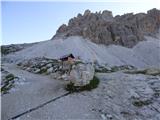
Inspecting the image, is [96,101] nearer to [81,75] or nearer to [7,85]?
[81,75]

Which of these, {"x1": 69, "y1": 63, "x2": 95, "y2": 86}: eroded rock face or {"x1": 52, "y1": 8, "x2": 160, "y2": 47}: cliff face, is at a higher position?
{"x1": 52, "y1": 8, "x2": 160, "y2": 47}: cliff face

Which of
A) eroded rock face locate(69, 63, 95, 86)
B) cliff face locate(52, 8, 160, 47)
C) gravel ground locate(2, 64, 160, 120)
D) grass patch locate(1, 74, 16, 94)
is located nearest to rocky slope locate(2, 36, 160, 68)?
cliff face locate(52, 8, 160, 47)

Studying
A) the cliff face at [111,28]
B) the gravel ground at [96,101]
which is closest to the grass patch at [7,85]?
the gravel ground at [96,101]

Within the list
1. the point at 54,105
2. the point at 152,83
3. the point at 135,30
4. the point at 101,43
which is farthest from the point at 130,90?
the point at 135,30

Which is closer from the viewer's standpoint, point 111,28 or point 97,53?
point 97,53

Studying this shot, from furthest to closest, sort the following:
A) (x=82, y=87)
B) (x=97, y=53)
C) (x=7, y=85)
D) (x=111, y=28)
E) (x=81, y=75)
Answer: (x=111, y=28) → (x=97, y=53) → (x=7, y=85) → (x=81, y=75) → (x=82, y=87)

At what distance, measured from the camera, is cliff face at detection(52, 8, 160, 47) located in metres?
92.6

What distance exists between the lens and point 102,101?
88.9 feet

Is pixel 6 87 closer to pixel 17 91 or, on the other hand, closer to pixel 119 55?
pixel 17 91

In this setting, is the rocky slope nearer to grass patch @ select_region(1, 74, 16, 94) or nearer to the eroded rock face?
grass patch @ select_region(1, 74, 16, 94)

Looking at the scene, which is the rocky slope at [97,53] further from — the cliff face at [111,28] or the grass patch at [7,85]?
the grass patch at [7,85]

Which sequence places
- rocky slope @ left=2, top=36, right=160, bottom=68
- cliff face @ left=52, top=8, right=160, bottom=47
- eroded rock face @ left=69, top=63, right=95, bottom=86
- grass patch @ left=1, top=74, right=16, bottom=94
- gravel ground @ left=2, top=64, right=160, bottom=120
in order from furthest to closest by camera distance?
cliff face @ left=52, top=8, right=160, bottom=47 → rocky slope @ left=2, top=36, right=160, bottom=68 → grass patch @ left=1, top=74, right=16, bottom=94 → eroded rock face @ left=69, top=63, right=95, bottom=86 → gravel ground @ left=2, top=64, right=160, bottom=120

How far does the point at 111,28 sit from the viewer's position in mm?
99000

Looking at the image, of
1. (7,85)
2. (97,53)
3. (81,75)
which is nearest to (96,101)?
(81,75)
